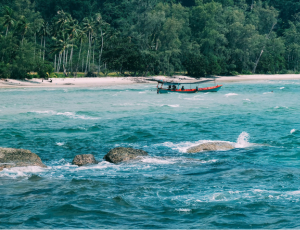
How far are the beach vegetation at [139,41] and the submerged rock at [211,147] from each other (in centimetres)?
6274

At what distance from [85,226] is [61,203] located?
2257 millimetres

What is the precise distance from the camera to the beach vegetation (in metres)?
87.6

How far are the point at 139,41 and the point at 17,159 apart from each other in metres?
93.9

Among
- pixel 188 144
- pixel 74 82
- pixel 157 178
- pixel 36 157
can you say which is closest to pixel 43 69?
pixel 74 82

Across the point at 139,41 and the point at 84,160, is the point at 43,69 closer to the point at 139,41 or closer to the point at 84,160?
the point at 139,41

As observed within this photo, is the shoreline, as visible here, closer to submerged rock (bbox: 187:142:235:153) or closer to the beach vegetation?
the beach vegetation

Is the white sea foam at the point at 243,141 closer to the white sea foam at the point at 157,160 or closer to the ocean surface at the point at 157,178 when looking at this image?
the ocean surface at the point at 157,178

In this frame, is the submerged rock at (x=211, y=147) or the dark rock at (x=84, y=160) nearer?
the dark rock at (x=84, y=160)

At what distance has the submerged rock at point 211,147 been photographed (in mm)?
23548

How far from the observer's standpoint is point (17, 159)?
20078 millimetres

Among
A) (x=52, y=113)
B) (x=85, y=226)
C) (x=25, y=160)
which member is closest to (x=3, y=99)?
(x=52, y=113)

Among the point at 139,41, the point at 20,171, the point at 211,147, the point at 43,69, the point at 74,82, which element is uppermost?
the point at 139,41

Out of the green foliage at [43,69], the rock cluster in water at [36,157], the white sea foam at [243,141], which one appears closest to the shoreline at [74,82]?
the green foliage at [43,69]

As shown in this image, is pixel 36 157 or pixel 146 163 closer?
pixel 36 157
